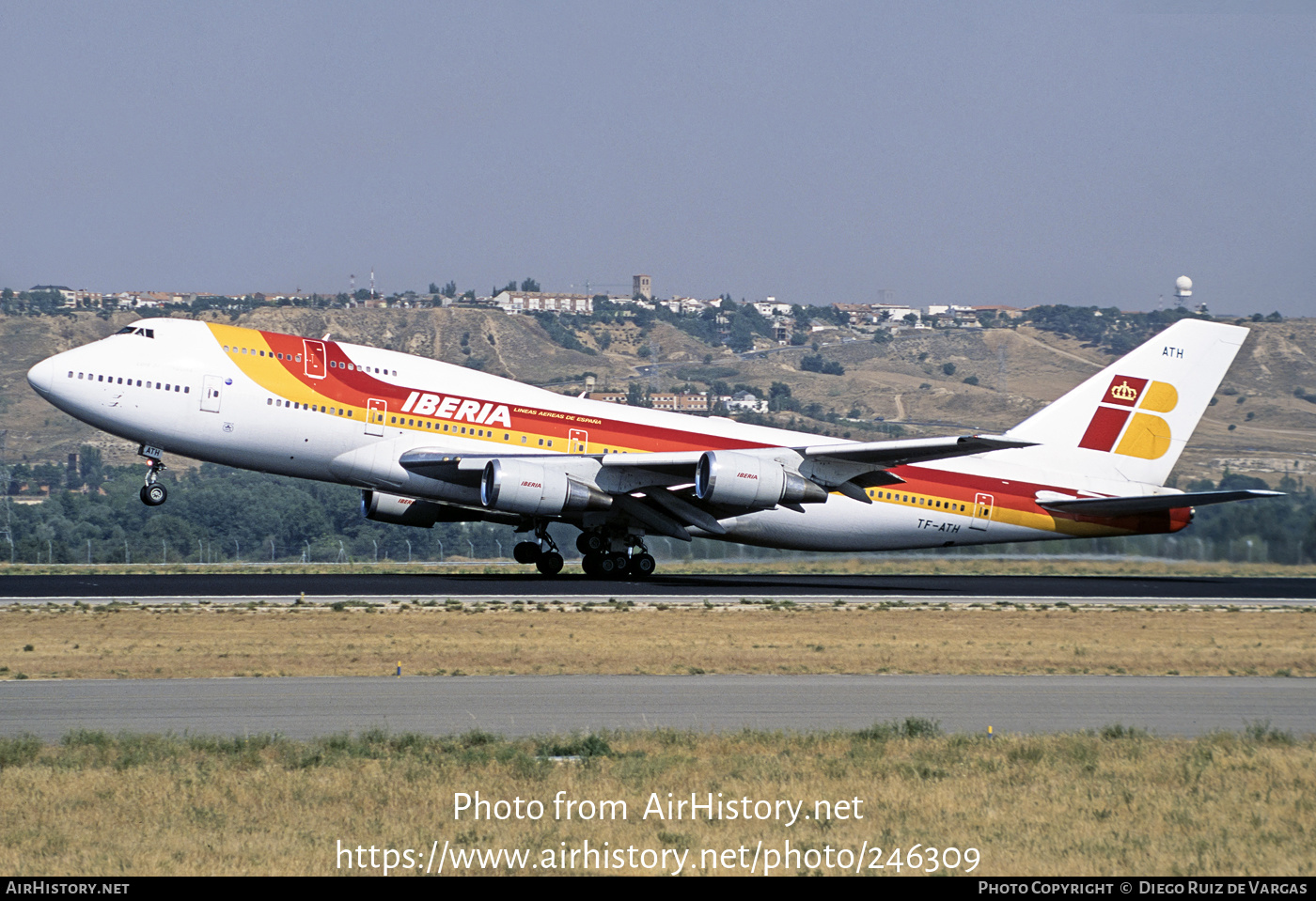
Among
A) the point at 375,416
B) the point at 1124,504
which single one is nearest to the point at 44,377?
the point at 375,416

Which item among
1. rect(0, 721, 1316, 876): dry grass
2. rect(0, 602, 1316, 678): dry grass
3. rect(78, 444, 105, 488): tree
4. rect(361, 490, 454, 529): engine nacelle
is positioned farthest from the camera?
rect(78, 444, 105, 488): tree

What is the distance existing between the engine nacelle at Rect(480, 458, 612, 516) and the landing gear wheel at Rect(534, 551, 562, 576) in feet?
13.4

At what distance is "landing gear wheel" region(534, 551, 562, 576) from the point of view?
120 feet

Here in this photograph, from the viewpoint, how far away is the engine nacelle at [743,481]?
3278 centimetres

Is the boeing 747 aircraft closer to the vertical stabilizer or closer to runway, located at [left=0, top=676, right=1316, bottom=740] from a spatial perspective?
the vertical stabilizer

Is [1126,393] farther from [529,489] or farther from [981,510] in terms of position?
[529,489]

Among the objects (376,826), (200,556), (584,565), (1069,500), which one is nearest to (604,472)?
(584,565)

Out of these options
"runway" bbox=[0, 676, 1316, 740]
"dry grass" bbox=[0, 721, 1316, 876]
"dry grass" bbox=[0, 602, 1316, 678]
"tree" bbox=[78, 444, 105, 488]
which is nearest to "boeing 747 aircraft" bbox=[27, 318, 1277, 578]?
"dry grass" bbox=[0, 602, 1316, 678]

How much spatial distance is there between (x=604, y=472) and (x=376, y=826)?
2320cm

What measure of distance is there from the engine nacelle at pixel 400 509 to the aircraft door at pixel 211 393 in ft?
15.0

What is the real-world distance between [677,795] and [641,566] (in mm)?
24883

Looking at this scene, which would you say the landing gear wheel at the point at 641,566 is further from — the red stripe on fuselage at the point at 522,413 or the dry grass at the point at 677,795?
the dry grass at the point at 677,795

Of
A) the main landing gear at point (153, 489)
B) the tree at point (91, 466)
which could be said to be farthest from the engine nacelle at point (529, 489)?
the tree at point (91, 466)
